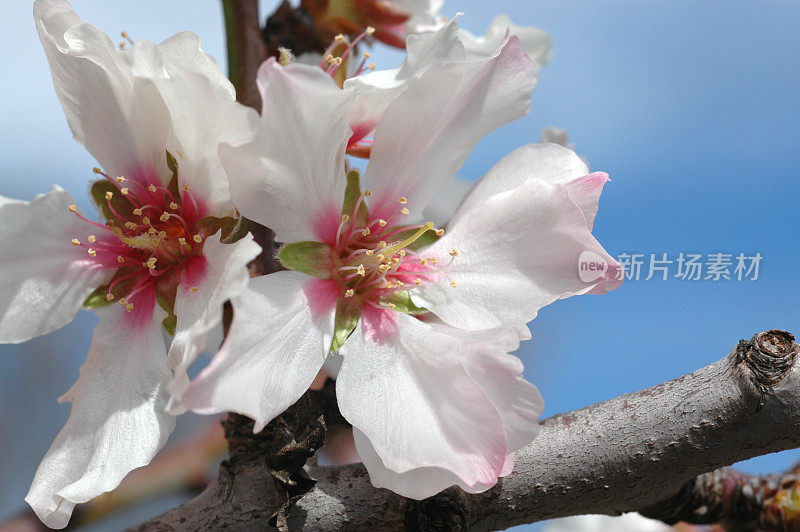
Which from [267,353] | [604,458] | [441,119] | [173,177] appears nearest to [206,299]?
[267,353]

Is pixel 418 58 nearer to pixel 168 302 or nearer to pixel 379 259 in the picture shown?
pixel 379 259

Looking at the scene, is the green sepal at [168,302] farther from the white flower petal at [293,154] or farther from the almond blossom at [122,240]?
the white flower petal at [293,154]

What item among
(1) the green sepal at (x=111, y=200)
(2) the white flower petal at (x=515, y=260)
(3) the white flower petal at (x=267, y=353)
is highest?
(2) the white flower petal at (x=515, y=260)

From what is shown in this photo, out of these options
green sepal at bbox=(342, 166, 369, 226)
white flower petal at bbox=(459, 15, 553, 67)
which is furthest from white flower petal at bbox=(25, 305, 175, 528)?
white flower petal at bbox=(459, 15, 553, 67)

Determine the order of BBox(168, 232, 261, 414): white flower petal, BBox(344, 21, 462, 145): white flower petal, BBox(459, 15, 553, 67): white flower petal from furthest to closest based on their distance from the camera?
BBox(459, 15, 553, 67): white flower petal
BBox(344, 21, 462, 145): white flower petal
BBox(168, 232, 261, 414): white flower petal

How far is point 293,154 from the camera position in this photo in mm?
596

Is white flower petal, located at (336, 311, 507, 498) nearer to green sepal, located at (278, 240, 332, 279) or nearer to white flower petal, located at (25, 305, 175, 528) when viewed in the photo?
green sepal, located at (278, 240, 332, 279)

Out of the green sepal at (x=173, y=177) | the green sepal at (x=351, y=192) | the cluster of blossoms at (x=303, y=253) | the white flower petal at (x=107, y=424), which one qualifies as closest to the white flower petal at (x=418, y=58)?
the cluster of blossoms at (x=303, y=253)

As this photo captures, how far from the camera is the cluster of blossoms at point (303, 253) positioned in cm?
58

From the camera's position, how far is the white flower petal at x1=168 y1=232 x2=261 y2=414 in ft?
1.68

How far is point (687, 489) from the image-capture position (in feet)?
3.09

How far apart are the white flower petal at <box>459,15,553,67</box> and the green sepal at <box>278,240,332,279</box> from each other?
46cm

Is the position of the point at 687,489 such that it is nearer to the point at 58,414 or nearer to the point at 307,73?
the point at 307,73

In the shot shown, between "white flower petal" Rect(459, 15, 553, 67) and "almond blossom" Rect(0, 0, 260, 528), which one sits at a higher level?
"white flower petal" Rect(459, 15, 553, 67)
